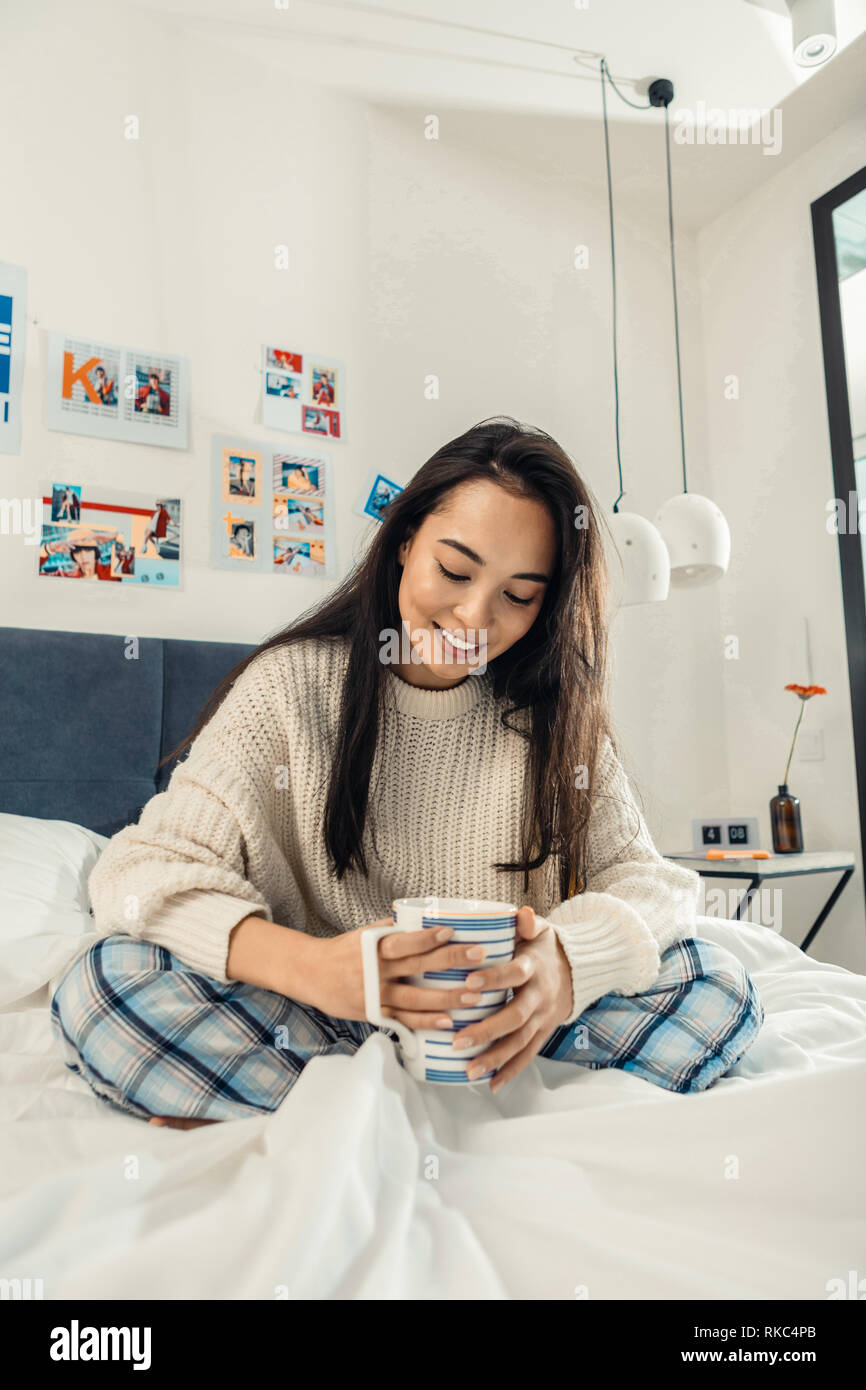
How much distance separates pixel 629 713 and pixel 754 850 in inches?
22.4

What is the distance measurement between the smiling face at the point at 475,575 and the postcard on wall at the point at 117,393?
1.14 metres

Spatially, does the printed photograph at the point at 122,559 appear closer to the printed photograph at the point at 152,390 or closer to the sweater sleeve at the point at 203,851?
the printed photograph at the point at 152,390

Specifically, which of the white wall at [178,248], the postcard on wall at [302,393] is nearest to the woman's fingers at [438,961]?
the white wall at [178,248]

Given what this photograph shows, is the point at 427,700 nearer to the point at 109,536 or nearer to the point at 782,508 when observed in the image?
the point at 109,536

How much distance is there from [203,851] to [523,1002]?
Answer: 0.35 meters

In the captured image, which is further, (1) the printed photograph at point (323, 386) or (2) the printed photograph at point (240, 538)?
(1) the printed photograph at point (323, 386)

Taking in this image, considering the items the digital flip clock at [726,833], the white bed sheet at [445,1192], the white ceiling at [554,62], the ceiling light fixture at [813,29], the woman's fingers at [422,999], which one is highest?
the white ceiling at [554,62]

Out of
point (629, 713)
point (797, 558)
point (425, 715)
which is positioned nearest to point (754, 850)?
point (629, 713)

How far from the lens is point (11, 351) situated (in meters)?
1.83

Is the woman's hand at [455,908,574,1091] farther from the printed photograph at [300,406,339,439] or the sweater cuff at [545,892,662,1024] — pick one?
the printed photograph at [300,406,339,439]

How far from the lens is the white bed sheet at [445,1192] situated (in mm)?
487

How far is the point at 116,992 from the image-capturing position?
79 centimetres

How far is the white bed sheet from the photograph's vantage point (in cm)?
49

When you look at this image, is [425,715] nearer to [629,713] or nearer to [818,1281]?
[818,1281]
